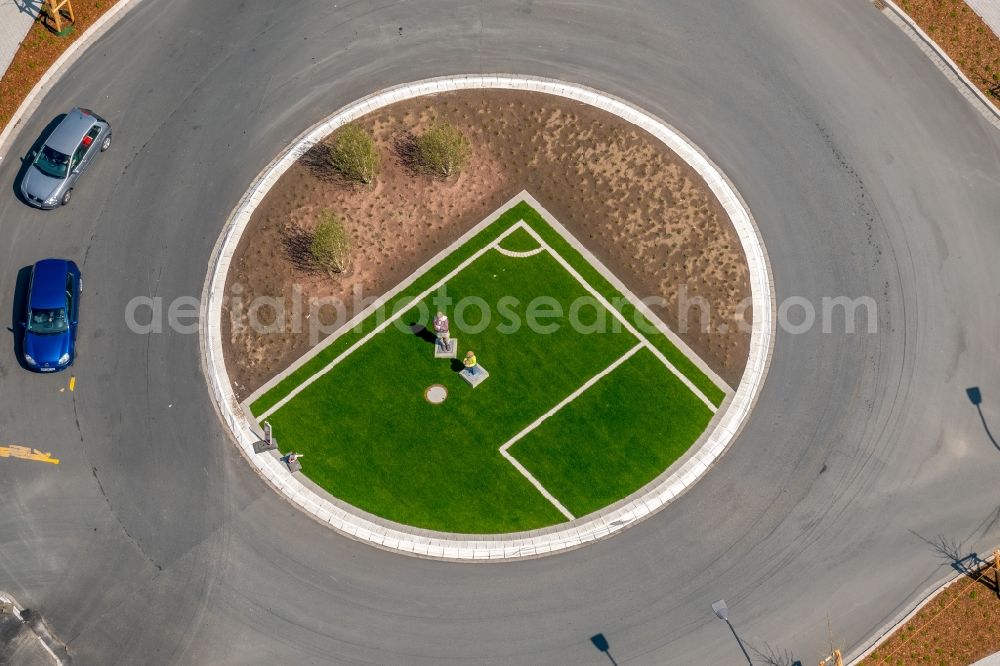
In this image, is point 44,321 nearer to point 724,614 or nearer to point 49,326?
point 49,326

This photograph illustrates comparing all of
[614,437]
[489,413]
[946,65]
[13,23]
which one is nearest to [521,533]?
[489,413]

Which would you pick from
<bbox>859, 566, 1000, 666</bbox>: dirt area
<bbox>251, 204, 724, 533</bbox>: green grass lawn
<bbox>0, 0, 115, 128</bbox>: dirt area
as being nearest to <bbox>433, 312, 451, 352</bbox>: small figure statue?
<bbox>251, 204, 724, 533</bbox>: green grass lawn

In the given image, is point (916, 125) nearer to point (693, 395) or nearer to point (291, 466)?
point (693, 395)

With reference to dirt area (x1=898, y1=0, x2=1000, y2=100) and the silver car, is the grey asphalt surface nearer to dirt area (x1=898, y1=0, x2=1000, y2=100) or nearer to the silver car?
the silver car

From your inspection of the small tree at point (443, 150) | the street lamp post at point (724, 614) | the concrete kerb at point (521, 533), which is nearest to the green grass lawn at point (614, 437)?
the concrete kerb at point (521, 533)

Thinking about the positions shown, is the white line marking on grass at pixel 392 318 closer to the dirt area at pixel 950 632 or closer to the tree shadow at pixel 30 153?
the tree shadow at pixel 30 153

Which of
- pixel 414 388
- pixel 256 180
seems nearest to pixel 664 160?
pixel 414 388
